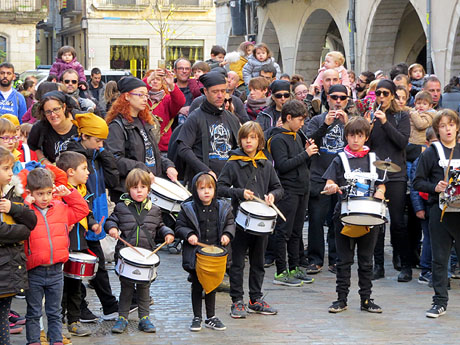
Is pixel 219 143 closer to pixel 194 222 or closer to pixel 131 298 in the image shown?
pixel 194 222

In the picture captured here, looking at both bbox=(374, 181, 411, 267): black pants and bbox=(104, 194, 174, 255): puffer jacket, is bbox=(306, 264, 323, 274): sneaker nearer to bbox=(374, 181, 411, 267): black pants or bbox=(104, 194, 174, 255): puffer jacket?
bbox=(374, 181, 411, 267): black pants

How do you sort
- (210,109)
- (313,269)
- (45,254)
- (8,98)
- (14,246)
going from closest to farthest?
(14,246)
(45,254)
(210,109)
(313,269)
(8,98)

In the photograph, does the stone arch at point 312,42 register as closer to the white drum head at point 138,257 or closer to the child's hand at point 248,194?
the child's hand at point 248,194

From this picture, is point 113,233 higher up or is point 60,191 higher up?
point 60,191

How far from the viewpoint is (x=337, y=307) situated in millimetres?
8891

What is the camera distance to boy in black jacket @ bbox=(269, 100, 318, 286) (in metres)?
10.1

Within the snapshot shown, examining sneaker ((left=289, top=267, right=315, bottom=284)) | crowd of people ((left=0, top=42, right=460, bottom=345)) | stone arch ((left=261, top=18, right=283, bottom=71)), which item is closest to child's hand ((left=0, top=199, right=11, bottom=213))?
crowd of people ((left=0, top=42, right=460, bottom=345))

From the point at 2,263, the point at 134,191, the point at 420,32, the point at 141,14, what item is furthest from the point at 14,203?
the point at 141,14

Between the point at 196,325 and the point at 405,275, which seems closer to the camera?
the point at 196,325

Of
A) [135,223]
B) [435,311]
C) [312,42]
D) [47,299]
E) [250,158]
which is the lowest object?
[435,311]

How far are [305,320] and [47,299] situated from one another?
2.37 meters

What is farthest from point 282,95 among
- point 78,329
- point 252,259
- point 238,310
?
point 78,329

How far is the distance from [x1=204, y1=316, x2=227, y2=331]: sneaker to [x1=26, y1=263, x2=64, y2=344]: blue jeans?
4.74 feet

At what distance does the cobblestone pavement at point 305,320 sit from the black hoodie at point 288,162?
1.04 meters
